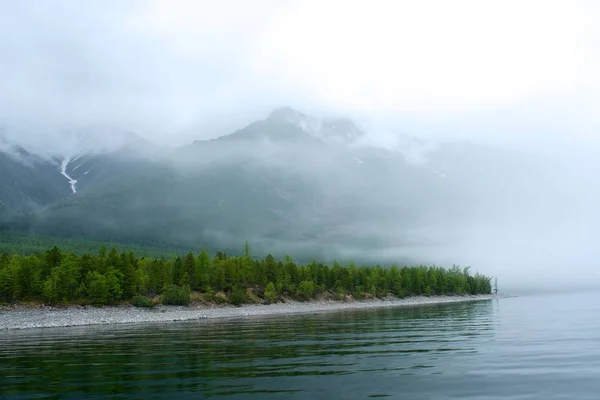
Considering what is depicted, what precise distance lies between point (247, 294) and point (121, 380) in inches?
5299

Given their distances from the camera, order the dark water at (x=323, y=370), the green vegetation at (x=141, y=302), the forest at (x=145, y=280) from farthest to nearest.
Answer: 1. the green vegetation at (x=141, y=302)
2. the forest at (x=145, y=280)
3. the dark water at (x=323, y=370)

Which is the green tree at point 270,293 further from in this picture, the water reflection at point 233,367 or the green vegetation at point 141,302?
the water reflection at point 233,367

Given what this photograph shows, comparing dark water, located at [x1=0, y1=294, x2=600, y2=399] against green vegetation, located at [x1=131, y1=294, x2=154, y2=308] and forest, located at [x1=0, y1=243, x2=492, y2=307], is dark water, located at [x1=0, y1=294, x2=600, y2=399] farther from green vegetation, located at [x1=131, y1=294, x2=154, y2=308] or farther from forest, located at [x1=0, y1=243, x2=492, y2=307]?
green vegetation, located at [x1=131, y1=294, x2=154, y2=308]

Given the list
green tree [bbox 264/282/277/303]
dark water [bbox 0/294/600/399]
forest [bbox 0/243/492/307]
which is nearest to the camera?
dark water [bbox 0/294/600/399]

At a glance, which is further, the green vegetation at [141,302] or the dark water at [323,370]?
the green vegetation at [141,302]

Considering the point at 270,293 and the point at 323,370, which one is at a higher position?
the point at 323,370

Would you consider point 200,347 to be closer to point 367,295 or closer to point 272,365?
point 272,365

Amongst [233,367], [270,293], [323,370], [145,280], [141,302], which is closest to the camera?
[323,370]

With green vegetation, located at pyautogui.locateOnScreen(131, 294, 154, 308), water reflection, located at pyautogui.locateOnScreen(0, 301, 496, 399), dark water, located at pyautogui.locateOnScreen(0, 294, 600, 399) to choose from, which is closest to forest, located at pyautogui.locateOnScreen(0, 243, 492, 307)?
green vegetation, located at pyautogui.locateOnScreen(131, 294, 154, 308)

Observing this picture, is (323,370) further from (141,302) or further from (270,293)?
(270,293)

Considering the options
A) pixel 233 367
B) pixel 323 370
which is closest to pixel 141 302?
pixel 233 367

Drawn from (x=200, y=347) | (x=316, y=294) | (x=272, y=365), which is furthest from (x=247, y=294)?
(x=272, y=365)

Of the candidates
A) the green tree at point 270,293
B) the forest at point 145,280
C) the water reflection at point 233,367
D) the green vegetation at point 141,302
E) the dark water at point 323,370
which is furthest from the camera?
the green tree at point 270,293

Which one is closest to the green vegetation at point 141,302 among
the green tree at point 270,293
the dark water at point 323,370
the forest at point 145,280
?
the forest at point 145,280
